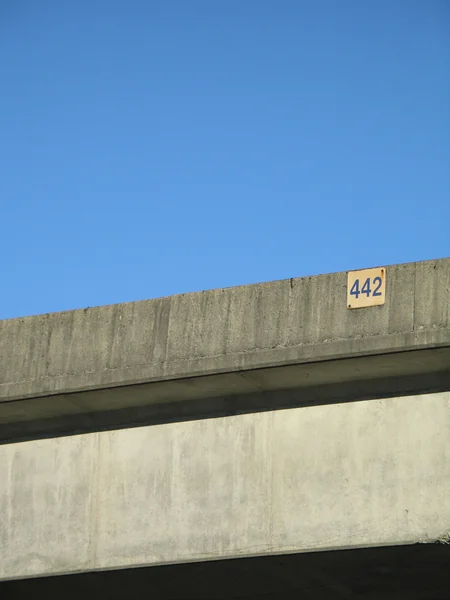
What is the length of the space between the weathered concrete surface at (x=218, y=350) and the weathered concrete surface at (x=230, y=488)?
21 centimetres

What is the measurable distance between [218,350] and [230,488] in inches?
44.2

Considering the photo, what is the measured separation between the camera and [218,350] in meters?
10.8

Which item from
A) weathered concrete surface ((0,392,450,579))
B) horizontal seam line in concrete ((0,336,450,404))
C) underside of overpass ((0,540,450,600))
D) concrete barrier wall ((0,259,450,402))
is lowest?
underside of overpass ((0,540,450,600))

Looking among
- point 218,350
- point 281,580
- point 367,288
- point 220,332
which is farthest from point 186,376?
point 281,580

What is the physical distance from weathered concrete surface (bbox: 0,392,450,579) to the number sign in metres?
0.81

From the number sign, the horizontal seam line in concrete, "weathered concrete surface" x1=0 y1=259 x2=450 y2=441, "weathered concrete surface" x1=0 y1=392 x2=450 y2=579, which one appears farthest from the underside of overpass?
the number sign

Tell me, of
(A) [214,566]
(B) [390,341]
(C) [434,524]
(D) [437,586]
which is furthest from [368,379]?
(D) [437,586]

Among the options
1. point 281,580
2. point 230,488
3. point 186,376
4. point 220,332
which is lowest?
point 281,580

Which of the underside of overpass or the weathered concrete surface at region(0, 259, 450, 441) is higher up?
the weathered concrete surface at region(0, 259, 450, 441)

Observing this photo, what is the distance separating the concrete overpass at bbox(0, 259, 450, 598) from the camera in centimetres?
1029

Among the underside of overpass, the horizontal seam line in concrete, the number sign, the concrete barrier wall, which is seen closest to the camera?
the horizontal seam line in concrete

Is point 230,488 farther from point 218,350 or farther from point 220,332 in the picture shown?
point 220,332

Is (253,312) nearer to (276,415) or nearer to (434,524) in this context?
(276,415)

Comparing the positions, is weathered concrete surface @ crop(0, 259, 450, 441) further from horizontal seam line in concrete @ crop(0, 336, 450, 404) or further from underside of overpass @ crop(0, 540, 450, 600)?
underside of overpass @ crop(0, 540, 450, 600)
